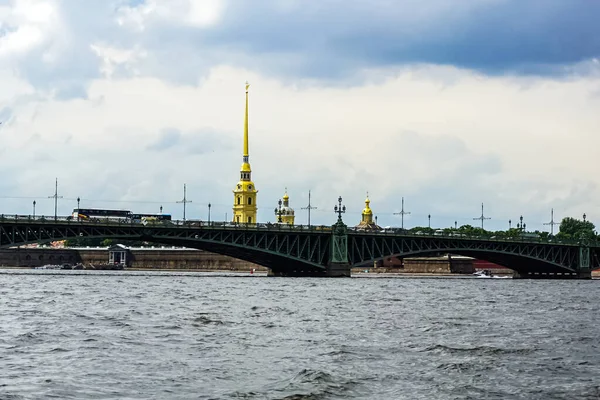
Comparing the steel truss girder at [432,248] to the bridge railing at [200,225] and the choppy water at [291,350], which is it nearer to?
the bridge railing at [200,225]

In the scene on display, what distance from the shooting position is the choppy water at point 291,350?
1138 inches

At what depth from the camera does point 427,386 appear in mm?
29703

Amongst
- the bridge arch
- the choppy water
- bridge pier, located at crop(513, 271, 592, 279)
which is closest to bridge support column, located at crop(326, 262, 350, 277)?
the bridge arch

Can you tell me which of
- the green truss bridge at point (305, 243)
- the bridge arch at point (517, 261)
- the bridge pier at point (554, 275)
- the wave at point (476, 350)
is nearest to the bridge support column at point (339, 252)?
the green truss bridge at point (305, 243)

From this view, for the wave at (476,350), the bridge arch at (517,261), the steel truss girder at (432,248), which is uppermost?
the steel truss girder at (432,248)

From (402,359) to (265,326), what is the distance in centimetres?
1204

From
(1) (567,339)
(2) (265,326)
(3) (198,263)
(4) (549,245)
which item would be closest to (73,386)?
(2) (265,326)

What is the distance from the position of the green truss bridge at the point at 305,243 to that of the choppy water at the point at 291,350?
124ft

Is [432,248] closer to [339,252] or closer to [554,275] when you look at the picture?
[339,252]

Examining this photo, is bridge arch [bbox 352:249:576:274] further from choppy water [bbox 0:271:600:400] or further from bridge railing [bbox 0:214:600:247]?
choppy water [bbox 0:271:600:400]

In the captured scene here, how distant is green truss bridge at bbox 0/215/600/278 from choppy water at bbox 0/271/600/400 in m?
37.8

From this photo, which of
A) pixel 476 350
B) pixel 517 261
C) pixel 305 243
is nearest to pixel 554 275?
pixel 517 261

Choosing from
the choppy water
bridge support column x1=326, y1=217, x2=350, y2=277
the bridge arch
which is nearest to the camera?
the choppy water

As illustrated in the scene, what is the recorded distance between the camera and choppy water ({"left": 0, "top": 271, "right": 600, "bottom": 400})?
94.8 feet
